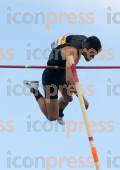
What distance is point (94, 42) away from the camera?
1287 cm

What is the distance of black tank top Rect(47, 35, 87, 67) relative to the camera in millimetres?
12911

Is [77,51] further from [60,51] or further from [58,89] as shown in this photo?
[58,89]

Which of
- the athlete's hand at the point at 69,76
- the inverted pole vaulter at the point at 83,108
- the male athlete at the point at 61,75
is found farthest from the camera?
the male athlete at the point at 61,75

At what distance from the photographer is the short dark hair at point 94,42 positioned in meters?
12.9

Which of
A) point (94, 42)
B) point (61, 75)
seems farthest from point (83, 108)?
point (61, 75)

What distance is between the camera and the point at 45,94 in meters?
13.9

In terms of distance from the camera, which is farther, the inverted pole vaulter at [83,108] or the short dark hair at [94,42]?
the short dark hair at [94,42]

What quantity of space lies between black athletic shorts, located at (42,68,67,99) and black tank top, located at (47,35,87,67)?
26 cm

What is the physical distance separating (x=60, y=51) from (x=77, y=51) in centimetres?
36

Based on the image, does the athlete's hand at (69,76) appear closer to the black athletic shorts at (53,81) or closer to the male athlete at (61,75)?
the male athlete at (61,75)

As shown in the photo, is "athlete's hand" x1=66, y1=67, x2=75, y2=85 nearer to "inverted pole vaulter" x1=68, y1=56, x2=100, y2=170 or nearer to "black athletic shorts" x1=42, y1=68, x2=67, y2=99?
"inverted pole vaulter" x1=68, y1=56, x2=100, y2=170

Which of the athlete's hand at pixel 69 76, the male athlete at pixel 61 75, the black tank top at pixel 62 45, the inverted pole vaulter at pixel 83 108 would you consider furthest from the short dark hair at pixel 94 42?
the athlete's hand at pixel 69 76

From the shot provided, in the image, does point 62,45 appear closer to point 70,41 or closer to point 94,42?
point 70,41

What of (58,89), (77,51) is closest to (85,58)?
(77,51)
